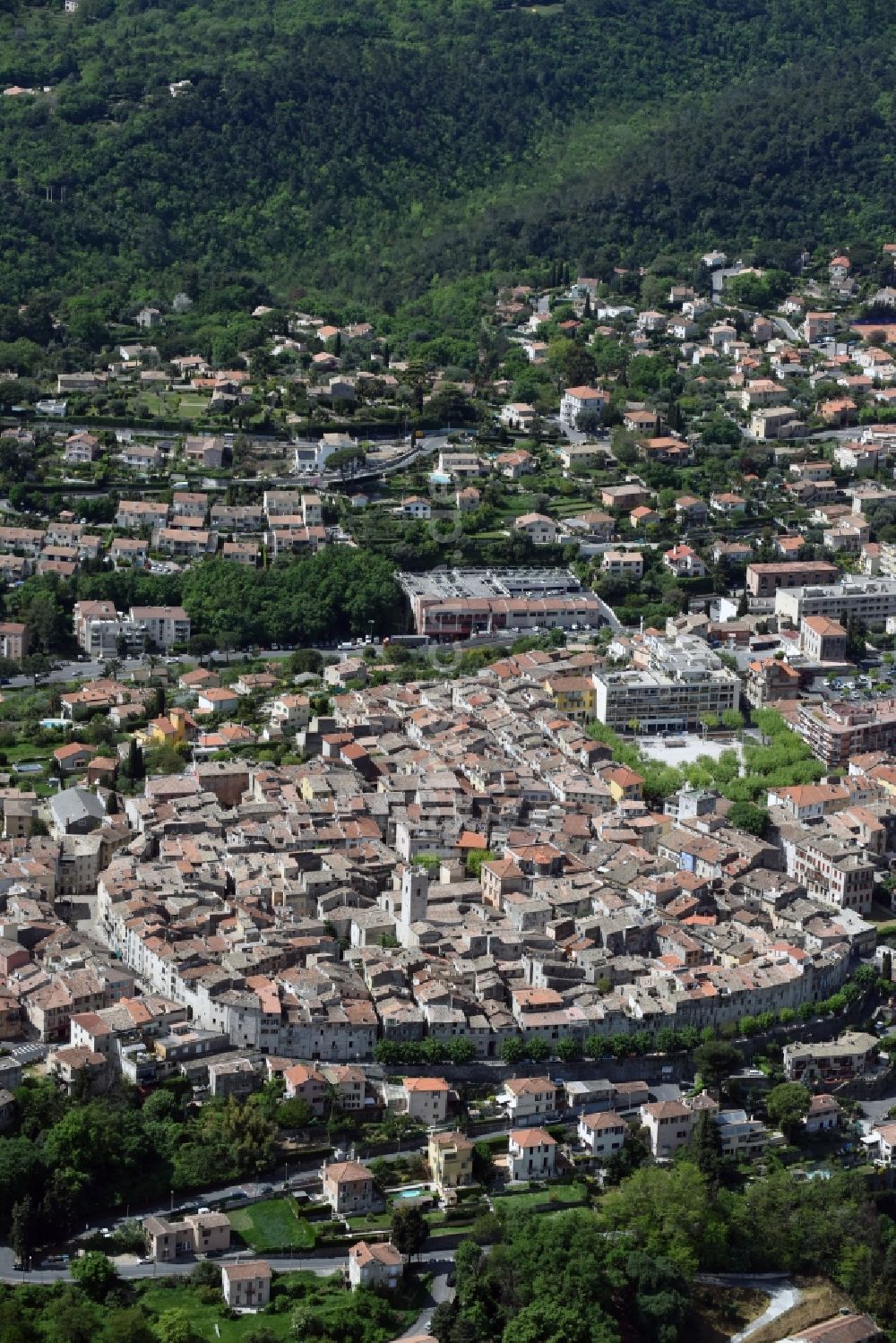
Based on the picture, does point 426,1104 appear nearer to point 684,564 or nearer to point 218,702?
point 218,702

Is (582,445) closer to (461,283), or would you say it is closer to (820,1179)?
(461,283)

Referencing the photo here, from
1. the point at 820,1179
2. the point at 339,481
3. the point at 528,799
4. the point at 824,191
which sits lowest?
the point at 820,1179

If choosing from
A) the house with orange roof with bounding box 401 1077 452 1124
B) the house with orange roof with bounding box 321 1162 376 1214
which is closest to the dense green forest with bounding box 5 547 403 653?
the house with orange roof with bounding box 401 1077 452 1124

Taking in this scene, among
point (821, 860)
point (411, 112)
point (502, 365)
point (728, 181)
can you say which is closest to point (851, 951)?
point (821, 860)

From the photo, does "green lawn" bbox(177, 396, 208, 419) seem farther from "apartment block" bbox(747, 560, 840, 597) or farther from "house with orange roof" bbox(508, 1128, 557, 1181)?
"house with orange roof" bbox(508, 1128, 557, 1181)

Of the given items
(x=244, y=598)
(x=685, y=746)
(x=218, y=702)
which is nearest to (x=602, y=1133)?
(x=685, y=746)

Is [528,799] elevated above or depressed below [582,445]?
below

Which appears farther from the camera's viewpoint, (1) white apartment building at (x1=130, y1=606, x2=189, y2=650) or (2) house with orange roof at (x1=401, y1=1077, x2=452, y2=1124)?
(1) white apartment building at (x1=130, y1=606, x2=189, y2=650)
